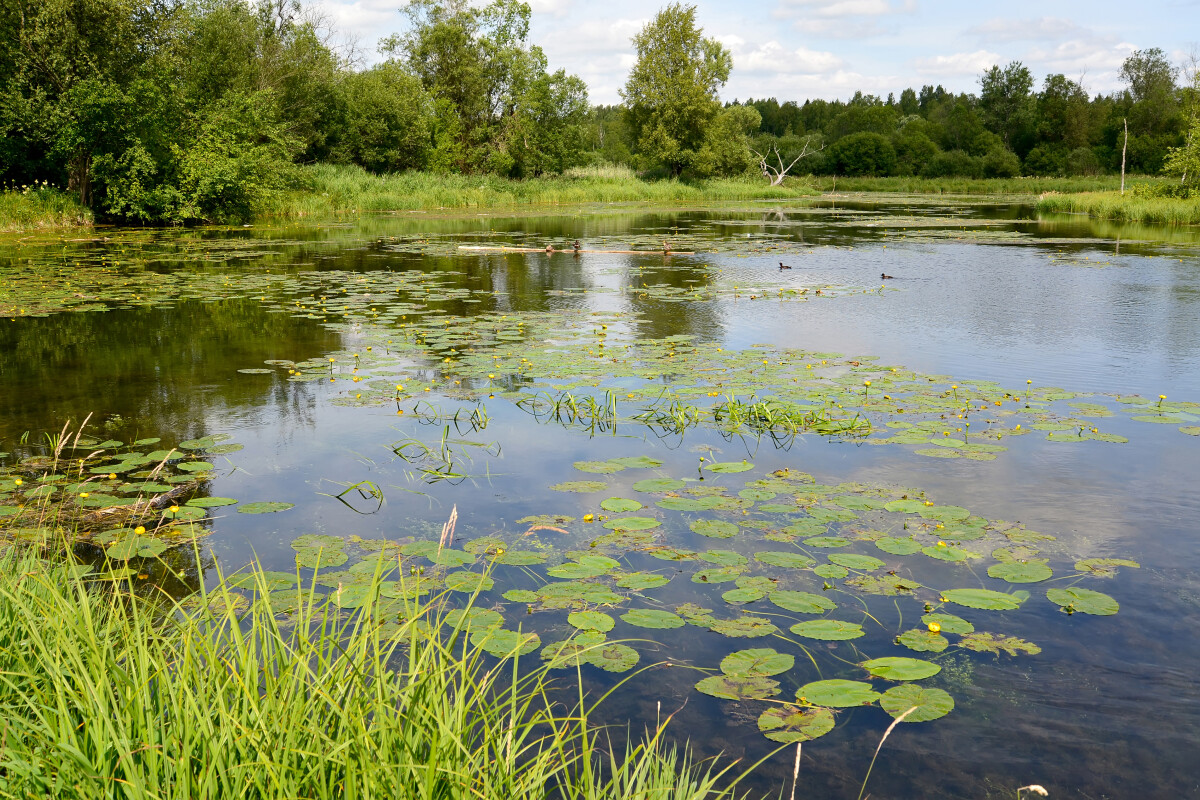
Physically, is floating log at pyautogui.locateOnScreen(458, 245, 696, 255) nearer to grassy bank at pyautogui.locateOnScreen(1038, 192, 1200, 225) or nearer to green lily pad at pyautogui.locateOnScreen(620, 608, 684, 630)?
green lily pad at pyautogui.locateOnScreen(620, 608, 684, 630)

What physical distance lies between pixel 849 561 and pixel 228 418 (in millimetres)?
4594

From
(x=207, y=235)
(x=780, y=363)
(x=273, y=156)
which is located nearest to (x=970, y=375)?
(x=780, y=363)

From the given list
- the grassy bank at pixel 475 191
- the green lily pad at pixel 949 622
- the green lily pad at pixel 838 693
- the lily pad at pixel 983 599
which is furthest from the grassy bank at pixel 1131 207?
the green lily pad at pixel 838 693

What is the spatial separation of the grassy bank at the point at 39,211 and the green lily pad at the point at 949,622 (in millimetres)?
22881

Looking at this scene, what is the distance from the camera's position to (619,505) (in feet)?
15.0

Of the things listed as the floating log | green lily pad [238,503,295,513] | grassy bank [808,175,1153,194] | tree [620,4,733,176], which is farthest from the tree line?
green lily pad [238,503,295,513]

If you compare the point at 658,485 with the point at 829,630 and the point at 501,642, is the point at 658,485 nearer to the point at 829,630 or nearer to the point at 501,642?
the point at 829,630

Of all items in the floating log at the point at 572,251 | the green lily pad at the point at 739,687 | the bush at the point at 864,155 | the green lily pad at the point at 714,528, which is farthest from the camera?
the bush at the point at 864,155

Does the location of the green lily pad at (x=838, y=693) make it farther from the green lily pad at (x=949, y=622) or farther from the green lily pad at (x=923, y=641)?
the green lily pad at (x=949, y=622)

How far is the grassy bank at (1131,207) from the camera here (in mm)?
24516

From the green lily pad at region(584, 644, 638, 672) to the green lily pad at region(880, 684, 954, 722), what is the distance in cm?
87

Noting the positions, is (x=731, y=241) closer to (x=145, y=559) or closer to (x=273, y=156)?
(x=273, y=156)

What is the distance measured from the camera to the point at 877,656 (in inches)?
124

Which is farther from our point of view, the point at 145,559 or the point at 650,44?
the point at 650,44
